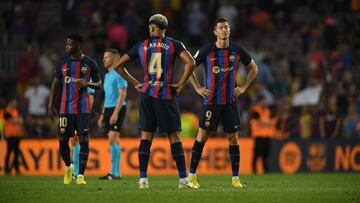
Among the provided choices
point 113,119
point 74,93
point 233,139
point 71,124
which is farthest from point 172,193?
point 113,119

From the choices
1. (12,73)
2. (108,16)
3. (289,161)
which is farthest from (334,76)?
(12,73)

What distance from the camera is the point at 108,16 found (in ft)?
101

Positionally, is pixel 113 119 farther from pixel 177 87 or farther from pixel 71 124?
pixel 177 87

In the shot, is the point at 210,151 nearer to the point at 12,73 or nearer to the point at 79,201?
the point at 12,73

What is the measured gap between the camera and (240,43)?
3091 cm

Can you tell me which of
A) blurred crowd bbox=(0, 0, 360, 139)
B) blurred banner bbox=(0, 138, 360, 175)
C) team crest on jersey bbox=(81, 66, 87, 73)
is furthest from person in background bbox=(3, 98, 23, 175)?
team crest on jersey bbox=(81, 66, 87, 73)

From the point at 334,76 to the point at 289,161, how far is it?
15.2 ft

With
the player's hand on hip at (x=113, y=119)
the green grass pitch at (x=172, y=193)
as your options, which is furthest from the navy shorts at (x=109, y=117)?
the green grass pitch at (x=172, y=193)

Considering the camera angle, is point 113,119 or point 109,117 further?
point 109,117

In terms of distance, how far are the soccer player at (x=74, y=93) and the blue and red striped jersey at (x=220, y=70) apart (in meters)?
2.07

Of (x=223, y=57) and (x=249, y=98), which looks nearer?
(x=223, y=57)

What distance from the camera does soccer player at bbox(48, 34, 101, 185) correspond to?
1677 cm

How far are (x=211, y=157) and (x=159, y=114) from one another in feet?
36.6

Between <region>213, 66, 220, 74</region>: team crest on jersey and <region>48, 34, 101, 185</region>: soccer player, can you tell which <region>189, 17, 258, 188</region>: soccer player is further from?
<region>48, 34, 101, 185</region>: soccer player
